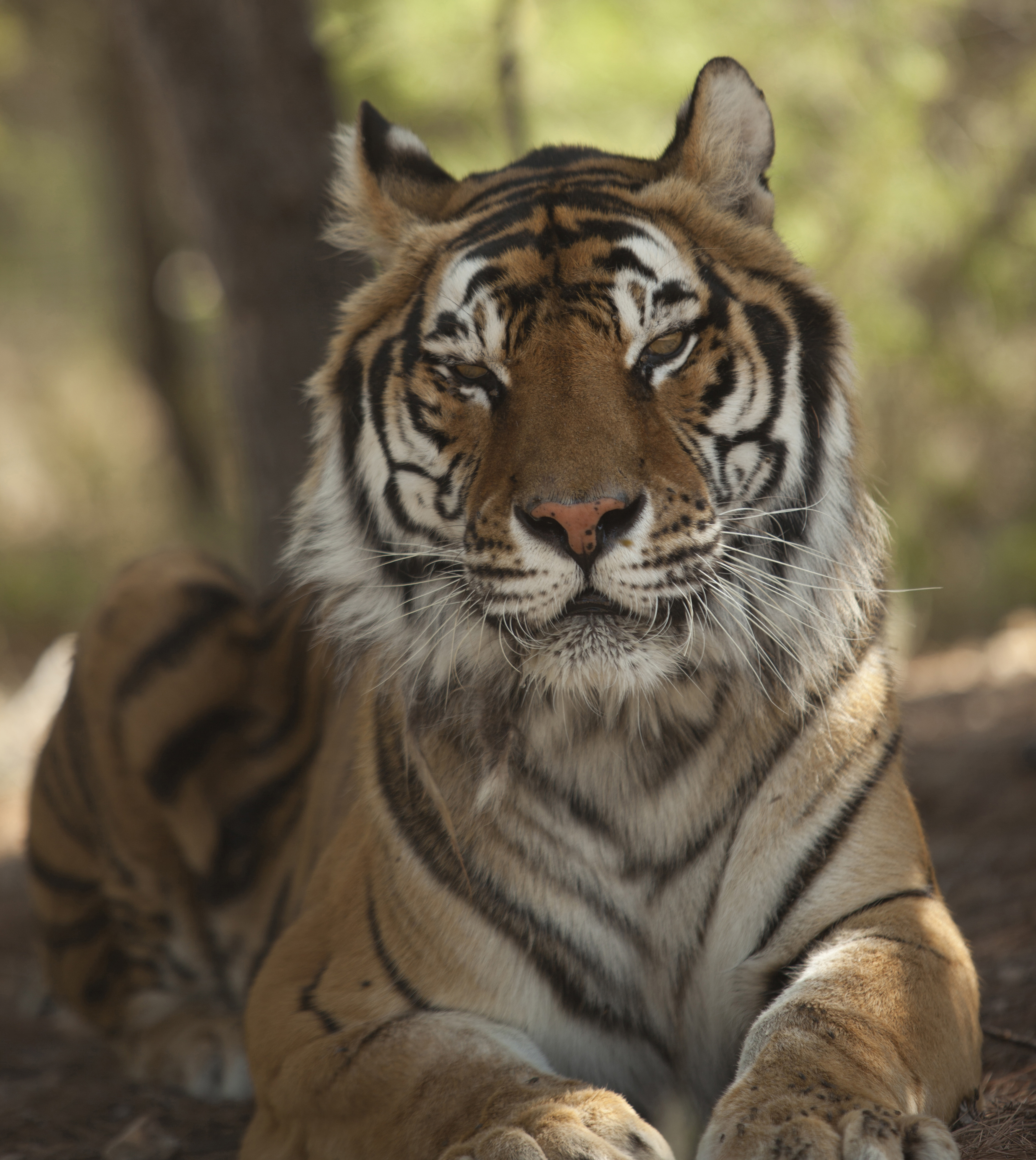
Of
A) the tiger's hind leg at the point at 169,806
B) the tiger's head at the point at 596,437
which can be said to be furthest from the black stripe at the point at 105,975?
the tiger's head at the point at 596,437

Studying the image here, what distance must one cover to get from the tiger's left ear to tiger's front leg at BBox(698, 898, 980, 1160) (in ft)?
4.09

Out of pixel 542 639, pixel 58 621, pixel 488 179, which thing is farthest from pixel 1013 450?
pixel 58 621

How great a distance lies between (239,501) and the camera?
12.1 metres

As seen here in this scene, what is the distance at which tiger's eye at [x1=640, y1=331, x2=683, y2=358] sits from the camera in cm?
198

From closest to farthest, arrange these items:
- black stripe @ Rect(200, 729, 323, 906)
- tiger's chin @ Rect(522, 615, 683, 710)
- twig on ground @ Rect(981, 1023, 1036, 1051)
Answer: tiger's chin @ Rect(522, 615, 683, 710), twig on ground @ Rect(981, 1023, 1036, 1051), black stripe @ Rect(200, 729, 323, 906)

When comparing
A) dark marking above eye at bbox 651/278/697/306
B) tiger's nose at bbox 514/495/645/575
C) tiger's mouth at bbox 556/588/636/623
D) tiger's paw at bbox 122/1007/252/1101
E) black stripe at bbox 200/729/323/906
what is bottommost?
tiger's paw at bbox 122/1007/252/1101

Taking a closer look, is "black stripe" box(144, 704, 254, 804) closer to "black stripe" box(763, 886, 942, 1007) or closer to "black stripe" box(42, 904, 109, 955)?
"black stripe" box(42, 904, 109, 955)

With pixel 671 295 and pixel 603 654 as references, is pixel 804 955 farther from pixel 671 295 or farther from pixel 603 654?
pixel 671 295

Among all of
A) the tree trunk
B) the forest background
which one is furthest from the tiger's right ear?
the tree trunk

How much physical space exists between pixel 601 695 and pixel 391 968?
22.8 inches

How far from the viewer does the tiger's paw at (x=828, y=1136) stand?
151cm

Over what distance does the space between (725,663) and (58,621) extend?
868 centimetres

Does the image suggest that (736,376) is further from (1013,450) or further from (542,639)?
(1013,450)

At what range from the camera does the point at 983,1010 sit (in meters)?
2.46
